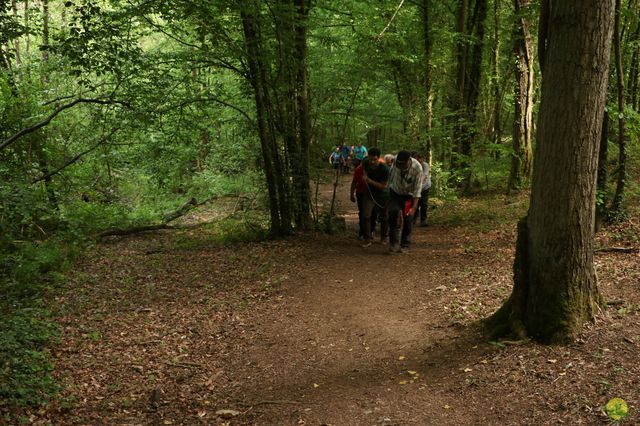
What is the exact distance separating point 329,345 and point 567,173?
3361 millimetres

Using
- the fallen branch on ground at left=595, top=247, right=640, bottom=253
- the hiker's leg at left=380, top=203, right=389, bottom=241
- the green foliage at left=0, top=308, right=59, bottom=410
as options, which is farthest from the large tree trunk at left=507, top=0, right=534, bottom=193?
the green foliage at left=0, top=308, right=59, bottom=410

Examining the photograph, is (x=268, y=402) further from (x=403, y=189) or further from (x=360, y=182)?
(x=360, y=182)

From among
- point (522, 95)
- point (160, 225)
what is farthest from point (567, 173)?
point (160, 225)

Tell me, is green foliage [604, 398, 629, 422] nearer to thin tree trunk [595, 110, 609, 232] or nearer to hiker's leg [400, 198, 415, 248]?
thin tree trunk [595, 110, 609, 232]

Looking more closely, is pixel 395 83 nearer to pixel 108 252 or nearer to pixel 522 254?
pixel 108 252

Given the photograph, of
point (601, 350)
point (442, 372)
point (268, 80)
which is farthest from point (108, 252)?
point (601, 350)

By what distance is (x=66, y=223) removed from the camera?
11.1 meters

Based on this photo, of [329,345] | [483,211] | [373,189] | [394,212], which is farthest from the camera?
[483,211]

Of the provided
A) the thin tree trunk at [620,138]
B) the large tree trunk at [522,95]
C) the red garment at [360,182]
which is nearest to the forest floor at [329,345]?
the thin tree trunk at [620,138]

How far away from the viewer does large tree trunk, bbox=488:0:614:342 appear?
4.12 meters

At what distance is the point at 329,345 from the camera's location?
587 centimetres

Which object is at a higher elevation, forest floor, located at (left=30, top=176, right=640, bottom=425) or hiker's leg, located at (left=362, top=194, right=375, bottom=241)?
hiker's leg, located at (left=362, top=194, right=375, bottom=241)

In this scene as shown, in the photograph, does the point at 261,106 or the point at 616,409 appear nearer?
the point at 616,409

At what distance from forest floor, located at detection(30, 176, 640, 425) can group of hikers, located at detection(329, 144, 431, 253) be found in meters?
0.54
